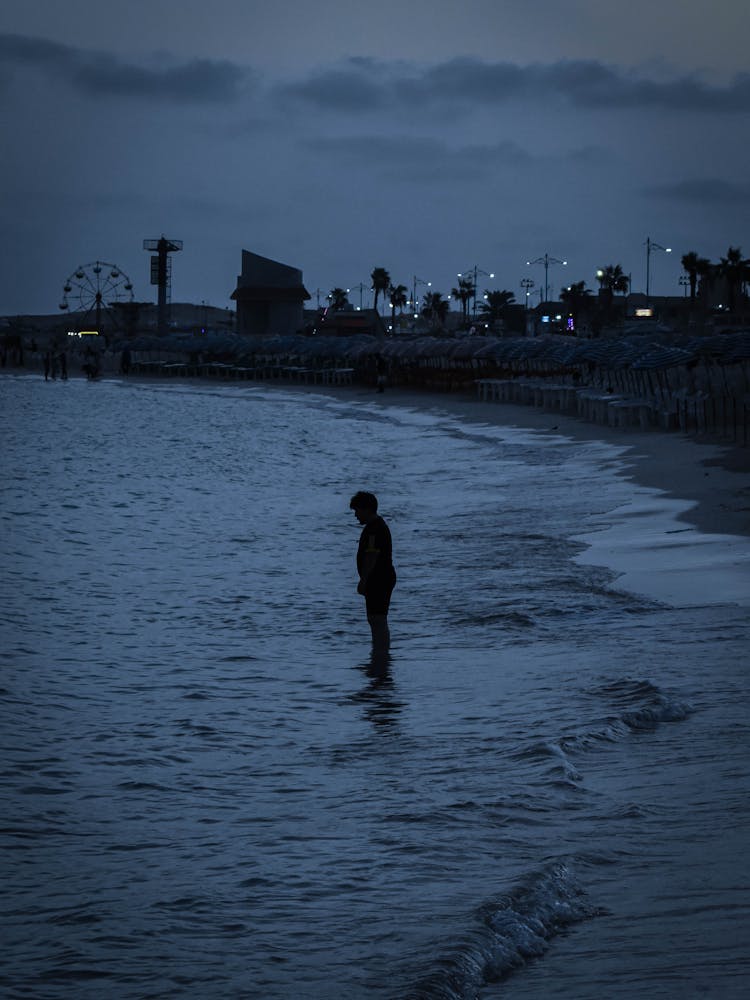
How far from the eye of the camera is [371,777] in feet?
23.5

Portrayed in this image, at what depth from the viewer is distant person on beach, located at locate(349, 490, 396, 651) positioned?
9.30m

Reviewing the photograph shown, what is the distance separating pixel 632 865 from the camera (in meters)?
5.65

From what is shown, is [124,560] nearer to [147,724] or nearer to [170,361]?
[147,724]

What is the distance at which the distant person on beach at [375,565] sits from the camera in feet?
30.5

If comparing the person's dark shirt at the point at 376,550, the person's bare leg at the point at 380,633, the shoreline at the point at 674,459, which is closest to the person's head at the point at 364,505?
the person's dark shirt at the point at 376,550

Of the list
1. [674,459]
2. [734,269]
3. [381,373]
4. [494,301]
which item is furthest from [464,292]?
[674,459]

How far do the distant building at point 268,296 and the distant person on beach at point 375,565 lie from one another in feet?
439

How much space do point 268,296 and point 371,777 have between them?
5404 inches

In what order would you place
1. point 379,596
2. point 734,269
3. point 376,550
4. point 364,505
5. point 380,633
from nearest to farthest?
point 364,505
point 376,550
point 379,596
point 380,633
point 734,269

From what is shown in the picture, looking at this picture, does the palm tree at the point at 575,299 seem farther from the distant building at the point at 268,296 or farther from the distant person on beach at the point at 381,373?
the distant person on beach at the point at 381,373

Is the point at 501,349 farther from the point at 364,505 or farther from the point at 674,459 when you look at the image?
the point at 364,505

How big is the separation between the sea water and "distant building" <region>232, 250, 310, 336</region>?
420 ft

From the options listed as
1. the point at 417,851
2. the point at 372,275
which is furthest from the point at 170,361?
the point at 417,851

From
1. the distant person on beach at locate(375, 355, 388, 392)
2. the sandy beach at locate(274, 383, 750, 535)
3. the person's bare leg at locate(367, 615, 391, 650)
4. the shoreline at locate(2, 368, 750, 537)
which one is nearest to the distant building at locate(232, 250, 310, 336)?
the distant person on beach at locate(375, 355, 388, 392)
